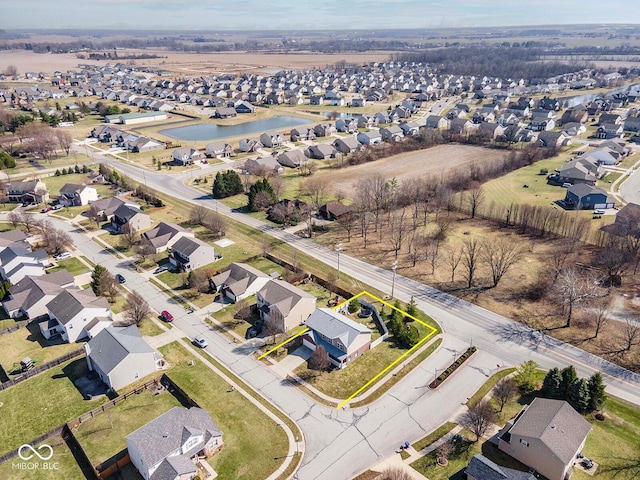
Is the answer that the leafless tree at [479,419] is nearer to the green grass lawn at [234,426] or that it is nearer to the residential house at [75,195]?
the green grass lawn at [234,426]

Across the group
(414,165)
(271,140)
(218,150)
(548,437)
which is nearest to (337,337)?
(548,437)

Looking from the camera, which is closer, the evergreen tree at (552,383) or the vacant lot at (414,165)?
the evergreen tree at (552,383)

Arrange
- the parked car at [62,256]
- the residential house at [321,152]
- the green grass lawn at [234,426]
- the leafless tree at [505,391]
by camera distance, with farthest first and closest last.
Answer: the residential house at [321,152] → the parked car at [62,256] → the leafless tree at [505,391] → the green grass lawn at [234,426]

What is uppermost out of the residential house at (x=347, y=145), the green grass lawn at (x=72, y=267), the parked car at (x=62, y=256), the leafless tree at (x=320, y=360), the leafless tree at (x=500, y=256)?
the residential house at (x=347, y=145)

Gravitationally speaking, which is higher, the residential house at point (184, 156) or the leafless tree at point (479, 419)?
the residential house at point (184, 156)

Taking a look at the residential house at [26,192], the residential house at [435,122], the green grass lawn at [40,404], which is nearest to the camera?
the green grass lawn at [40,404]

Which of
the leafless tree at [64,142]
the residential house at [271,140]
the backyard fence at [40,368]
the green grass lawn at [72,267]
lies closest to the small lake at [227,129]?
the residential house at [271,140]

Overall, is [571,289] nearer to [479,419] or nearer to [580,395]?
[580,395]

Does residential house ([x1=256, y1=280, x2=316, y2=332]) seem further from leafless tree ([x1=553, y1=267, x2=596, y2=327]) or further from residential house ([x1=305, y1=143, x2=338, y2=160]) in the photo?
residential house ([x1=305, y1=143, x2=338, y2=160])
